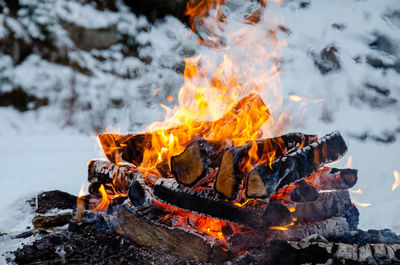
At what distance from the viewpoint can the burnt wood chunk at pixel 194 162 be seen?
1.52 metres

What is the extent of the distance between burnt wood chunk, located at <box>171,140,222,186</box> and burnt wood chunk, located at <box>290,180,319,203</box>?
454 mm

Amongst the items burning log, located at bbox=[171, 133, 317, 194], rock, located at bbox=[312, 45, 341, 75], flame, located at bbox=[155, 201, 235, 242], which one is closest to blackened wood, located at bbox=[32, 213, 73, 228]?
flame, located at bbox=[155, 201, 235, 242]

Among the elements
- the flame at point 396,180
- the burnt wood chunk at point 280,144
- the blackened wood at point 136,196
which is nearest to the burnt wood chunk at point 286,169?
the burnt wood chunk at point 280,144

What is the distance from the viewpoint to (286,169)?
1438 mm

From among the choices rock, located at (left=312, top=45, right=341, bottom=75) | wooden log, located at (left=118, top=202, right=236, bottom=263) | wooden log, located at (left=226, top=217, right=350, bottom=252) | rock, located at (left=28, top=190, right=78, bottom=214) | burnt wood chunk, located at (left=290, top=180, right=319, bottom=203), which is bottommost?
rock, located at (left=28, top=190, right=78, bottom=214)

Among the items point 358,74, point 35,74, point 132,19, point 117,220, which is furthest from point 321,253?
point 35,74

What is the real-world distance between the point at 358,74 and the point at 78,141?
12.5 feet

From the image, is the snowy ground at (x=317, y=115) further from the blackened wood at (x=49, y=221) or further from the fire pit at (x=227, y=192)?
the fire pit at (x=227, y=192)

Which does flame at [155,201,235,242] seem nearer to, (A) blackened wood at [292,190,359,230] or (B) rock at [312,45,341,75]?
(A) blackened wood at [292,190,359,230]

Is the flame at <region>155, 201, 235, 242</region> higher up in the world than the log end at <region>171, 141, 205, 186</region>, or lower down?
lower down

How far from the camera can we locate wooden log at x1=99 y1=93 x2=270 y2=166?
1.85 metres

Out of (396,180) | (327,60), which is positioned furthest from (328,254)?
(327,60)

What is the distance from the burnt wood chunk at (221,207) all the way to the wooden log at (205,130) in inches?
13.7

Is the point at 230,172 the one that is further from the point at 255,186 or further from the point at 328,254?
the point at 328,254
